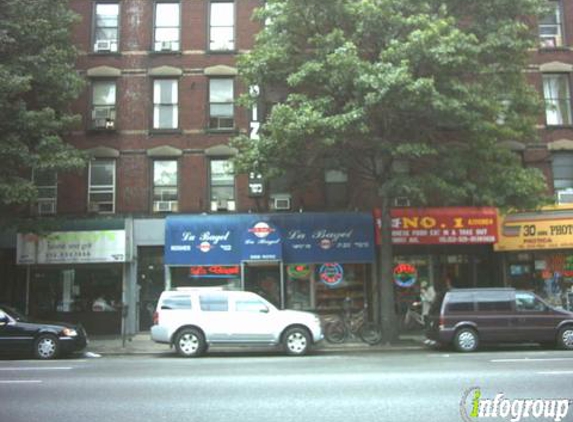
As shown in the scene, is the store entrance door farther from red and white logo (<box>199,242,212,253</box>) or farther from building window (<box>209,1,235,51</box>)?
building window (<box>209,1,235,51</box>)

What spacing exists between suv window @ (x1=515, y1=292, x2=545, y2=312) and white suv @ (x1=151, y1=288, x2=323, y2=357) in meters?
5.38

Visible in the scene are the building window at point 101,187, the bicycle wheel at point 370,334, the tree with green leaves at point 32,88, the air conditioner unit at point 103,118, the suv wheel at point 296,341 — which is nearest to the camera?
the suv wheel at point 296,341

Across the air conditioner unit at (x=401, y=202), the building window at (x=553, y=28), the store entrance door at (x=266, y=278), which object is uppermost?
the building window at (x=553, y=28)

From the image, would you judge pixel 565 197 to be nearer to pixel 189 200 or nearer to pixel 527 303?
pixel 527 303

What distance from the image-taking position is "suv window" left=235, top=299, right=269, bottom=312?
15.7 meters

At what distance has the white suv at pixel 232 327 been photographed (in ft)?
50.8

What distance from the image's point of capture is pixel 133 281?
2094 cm

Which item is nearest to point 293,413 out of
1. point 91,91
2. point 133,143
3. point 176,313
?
point 176,313

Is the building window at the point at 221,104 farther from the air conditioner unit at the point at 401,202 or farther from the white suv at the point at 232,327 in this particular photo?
the white suv at the point at 232,327

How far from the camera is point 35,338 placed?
1536cm

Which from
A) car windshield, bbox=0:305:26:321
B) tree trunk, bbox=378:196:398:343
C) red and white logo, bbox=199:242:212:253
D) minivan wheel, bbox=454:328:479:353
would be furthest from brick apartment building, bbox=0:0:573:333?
minivan wheel, bbox=454:328:479:353

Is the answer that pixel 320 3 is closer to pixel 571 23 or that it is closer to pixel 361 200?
pixel 361 200

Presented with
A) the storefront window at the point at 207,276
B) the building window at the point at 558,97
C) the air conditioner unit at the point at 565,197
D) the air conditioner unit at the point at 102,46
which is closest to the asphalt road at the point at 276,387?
the storefront window at the point at 207,276

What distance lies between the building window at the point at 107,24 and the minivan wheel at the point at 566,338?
17789mm
